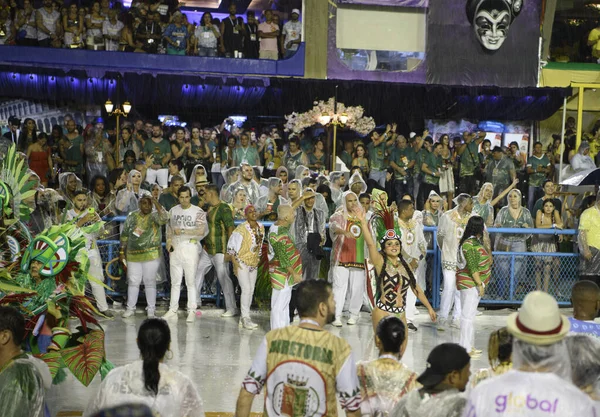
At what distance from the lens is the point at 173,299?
40.2 ft

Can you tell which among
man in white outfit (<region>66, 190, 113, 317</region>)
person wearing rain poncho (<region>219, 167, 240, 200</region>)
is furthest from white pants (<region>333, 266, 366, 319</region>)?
man in white outfit (<region>66, 190, 113, 317</region>)

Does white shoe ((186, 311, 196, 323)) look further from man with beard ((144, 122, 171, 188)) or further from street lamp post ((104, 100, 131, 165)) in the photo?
street lamp post ((104, 100, 131, 165))

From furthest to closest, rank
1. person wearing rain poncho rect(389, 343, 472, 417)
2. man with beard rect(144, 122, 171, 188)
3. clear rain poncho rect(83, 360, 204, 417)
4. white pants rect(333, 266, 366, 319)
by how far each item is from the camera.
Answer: man with beard rect(144, 122, 171, 188) < white pants rect(333, 266, 366, 319) < clear rain poncho rect(83, 360, 204, 417) < person wearing rain poncho rect(389, 343, 472, 417)

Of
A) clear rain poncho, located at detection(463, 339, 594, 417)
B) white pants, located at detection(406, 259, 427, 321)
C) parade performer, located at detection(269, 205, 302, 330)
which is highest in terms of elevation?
clear rain poncho, located at detection(463, 339, 594, 417)

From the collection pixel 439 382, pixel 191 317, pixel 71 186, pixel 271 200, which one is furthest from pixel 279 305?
pixel 439 382

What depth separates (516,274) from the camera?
13484 mm

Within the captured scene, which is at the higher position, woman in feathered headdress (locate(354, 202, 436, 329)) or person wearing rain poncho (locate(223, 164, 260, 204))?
person wearing rain poncho (locate(223, 164, 260, 204))

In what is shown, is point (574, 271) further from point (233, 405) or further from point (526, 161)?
point (233, 405)

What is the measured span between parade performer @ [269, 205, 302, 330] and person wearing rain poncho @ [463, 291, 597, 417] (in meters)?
6.95

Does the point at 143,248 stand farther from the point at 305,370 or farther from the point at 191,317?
the point at 305,370

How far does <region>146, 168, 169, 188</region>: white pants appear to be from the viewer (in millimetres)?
16000

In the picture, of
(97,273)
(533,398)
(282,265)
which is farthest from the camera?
(97,273)

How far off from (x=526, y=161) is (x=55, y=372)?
1388 cm

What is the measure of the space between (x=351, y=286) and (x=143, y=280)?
2.77 metres
